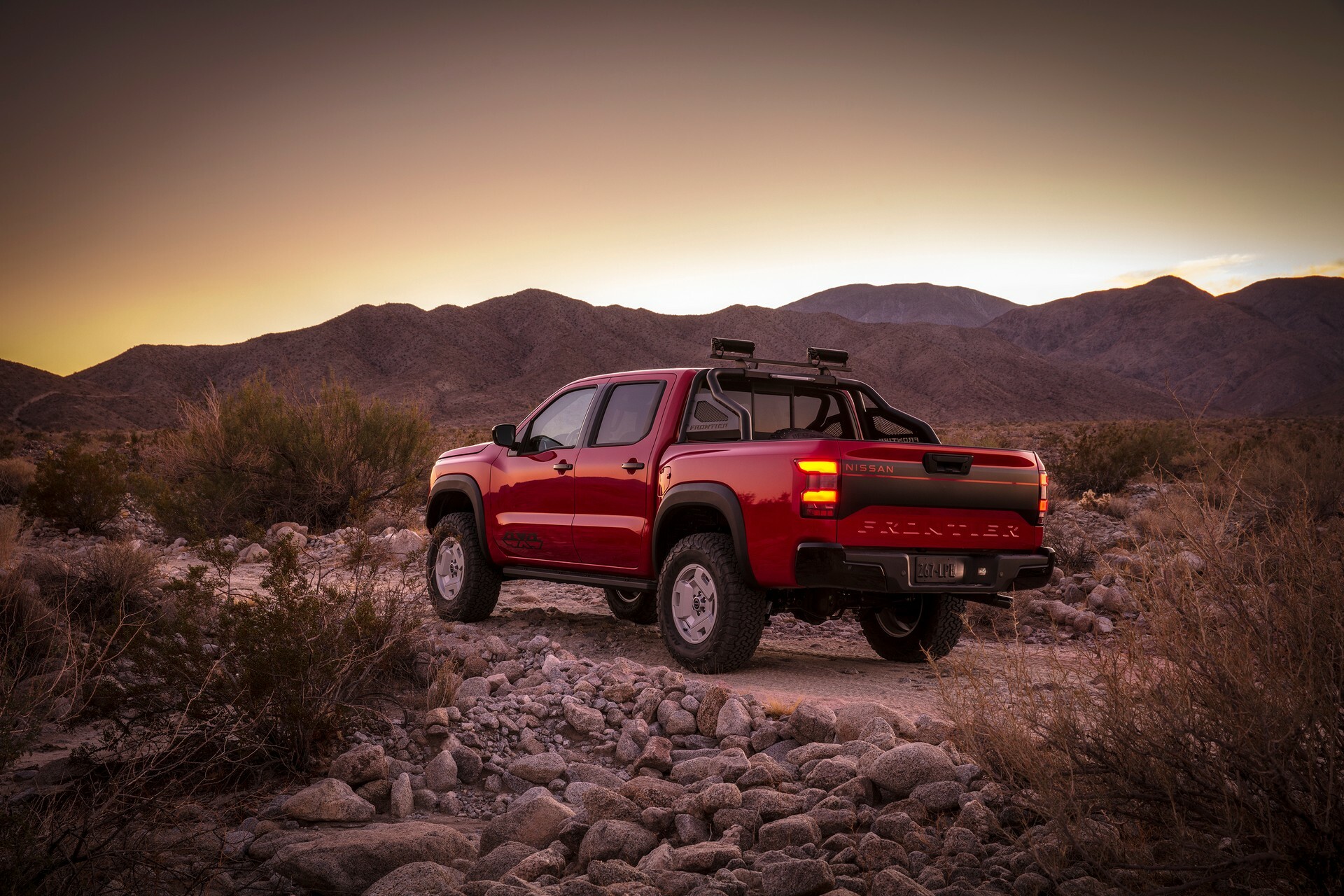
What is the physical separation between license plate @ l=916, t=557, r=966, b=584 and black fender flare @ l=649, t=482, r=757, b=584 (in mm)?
988

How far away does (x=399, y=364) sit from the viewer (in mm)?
69625

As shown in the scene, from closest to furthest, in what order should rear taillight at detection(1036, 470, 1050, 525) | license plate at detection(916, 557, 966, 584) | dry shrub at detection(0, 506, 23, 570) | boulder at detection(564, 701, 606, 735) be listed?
1. boulder at detection(564, 701, 606, 735)
2. license plate at detection(916, 557, 966, 584)
3. rear taillight at detection(1036, 470, 1050, 525)
4. dry shrub at detection(0, 506, 23, 570)

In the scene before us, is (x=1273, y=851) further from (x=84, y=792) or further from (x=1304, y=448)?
(x=1304, y=448)

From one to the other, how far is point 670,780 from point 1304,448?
70.7 ft

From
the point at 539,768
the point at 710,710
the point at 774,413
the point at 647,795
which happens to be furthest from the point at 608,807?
the point at 774,413

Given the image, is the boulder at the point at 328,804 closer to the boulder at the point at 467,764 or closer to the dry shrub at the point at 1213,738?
the boulder at the point at 467,764

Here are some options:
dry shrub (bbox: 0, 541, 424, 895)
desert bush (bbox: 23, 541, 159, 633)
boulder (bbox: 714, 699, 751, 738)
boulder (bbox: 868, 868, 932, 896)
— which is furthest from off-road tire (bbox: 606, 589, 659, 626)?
boulder (bbox: 868, 868, 932, 896)

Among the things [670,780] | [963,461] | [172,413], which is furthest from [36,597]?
[172,413]

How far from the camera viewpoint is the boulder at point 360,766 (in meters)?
4.73

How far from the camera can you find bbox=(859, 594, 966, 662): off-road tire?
23.5 feet

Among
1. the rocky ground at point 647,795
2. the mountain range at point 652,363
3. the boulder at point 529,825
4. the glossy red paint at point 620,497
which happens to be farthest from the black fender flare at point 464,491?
the mountain range at point 652,363

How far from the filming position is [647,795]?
440 centimetres

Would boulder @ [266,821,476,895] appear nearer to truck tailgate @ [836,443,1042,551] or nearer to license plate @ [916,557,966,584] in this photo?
truck tailgate @ [836,443,1042,551]

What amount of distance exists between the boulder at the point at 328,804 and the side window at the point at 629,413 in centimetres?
343
